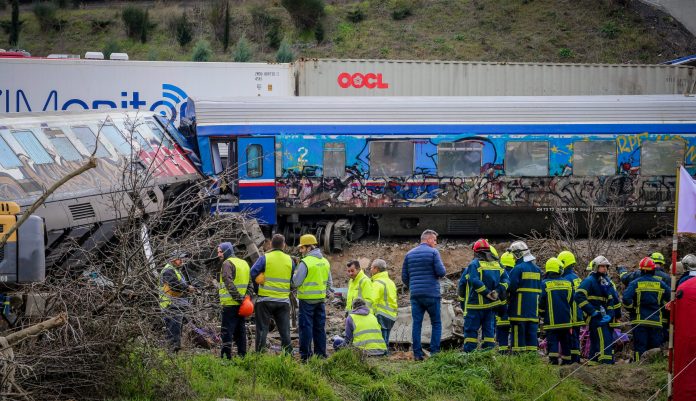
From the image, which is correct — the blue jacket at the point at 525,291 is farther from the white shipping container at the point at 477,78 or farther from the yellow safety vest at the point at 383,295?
the white shipping container at the point at 477,78

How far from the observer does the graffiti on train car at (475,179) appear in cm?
2094

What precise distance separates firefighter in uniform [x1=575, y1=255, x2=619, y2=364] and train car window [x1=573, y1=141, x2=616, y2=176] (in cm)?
835

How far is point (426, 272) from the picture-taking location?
1273 cm

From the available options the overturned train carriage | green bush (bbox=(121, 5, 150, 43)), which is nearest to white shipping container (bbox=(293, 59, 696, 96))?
the overturned train carriage

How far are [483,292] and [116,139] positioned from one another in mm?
7517

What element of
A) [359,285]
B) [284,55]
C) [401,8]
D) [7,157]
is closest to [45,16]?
[284,55]

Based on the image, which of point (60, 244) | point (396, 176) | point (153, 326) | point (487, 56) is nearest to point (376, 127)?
point (396, 176)

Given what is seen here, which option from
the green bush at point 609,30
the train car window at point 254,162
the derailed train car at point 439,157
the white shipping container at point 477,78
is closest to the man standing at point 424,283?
the derailed train car at point 439,157

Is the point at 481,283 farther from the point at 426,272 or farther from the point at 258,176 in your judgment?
the point at 258,176

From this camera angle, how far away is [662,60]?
4350 cm

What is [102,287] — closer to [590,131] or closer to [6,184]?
[6,184]

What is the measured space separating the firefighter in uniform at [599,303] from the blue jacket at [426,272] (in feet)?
6.05

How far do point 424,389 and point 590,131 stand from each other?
37.2 feet

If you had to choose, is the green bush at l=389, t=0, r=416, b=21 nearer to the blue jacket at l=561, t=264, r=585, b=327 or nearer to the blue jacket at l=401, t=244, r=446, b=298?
the blue jacket at l=561, t=264, r=585, b=327
